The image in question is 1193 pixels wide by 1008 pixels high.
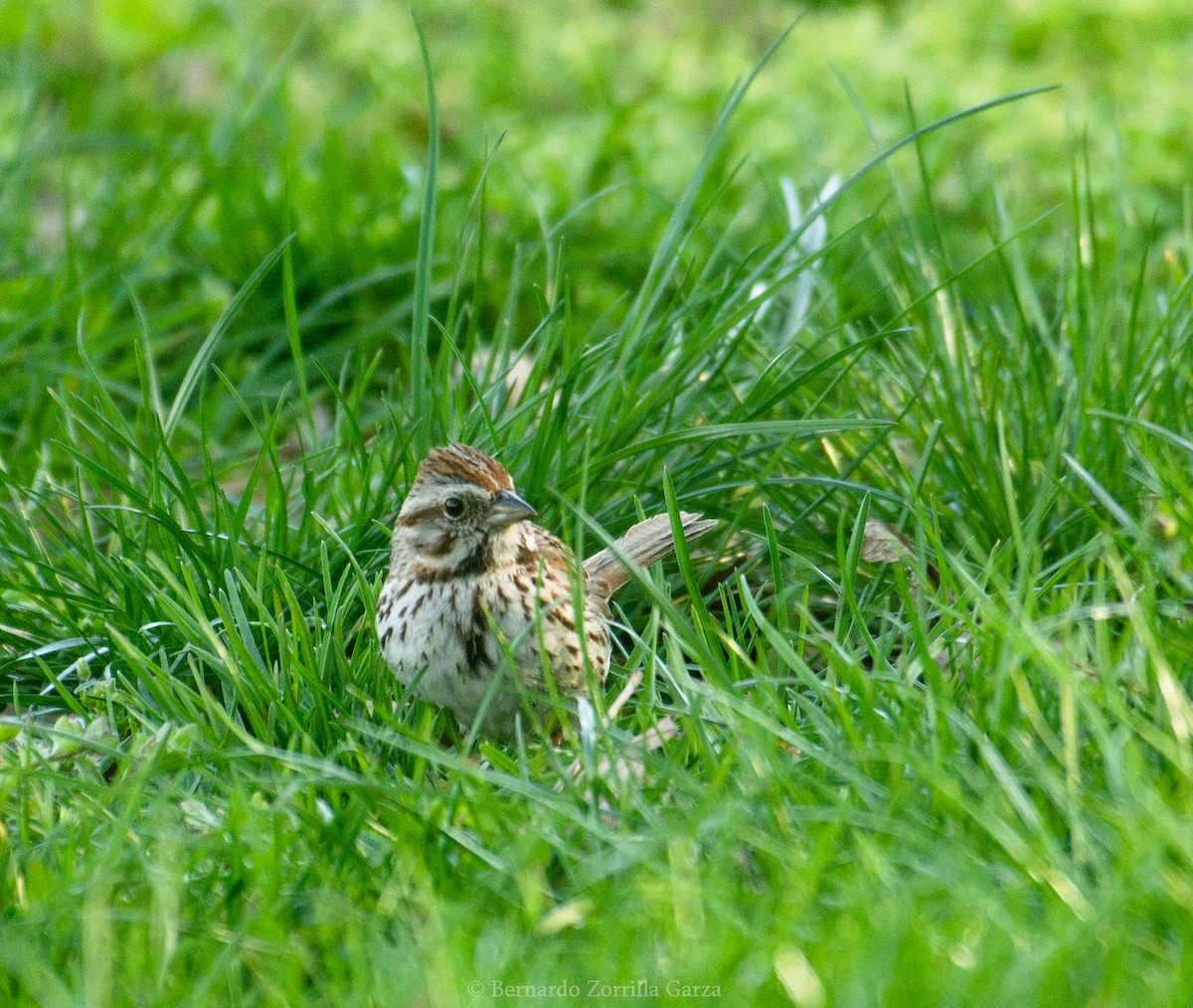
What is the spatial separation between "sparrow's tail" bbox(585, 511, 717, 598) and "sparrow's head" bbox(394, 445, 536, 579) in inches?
11.2

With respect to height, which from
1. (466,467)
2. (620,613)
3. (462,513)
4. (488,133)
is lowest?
(620,613)

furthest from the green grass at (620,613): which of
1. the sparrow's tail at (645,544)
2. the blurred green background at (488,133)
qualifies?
the sparrow's tail at (645,544)

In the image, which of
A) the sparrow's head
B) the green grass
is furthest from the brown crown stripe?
the green grass

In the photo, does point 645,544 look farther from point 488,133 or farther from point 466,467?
point 488,133

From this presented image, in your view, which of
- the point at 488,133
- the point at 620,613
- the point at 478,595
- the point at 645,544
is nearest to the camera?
the point at 478,595

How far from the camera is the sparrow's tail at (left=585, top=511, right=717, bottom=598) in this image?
3.79 meters

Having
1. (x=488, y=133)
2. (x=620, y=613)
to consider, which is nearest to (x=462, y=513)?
(x=620, y=613)

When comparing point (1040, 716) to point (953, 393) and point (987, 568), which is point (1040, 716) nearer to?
point (987, 568)

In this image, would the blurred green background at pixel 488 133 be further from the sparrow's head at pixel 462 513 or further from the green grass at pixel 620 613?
the sparrow's head at pixel 462 513

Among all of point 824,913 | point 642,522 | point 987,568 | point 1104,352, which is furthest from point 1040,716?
point 1104,352

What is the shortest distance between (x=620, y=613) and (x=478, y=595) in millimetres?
598

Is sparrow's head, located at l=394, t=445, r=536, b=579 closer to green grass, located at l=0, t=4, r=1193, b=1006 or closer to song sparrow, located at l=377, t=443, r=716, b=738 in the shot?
song sparrow, located at l=377, t=443, r=716, b=738

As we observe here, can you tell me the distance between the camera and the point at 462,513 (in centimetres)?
368

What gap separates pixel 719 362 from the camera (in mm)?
4336
